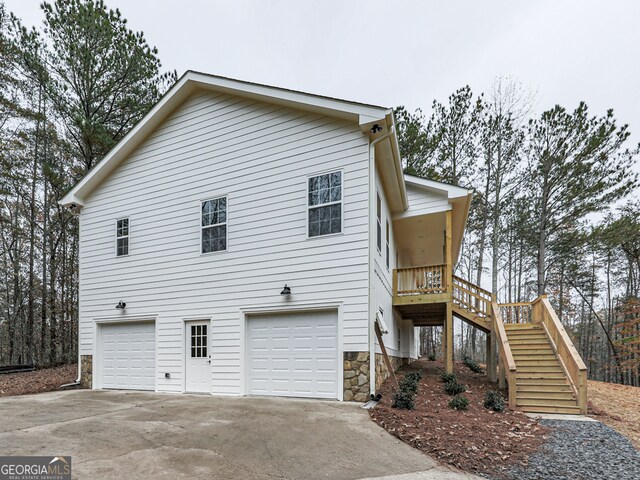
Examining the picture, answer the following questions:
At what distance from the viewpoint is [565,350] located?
7.91 m

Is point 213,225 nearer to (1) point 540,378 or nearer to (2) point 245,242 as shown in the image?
(2) point 245,242

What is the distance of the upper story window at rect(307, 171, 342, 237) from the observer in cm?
779

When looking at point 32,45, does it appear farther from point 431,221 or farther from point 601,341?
point 601,341

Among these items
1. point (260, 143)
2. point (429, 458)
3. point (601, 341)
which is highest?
point (260, 143)

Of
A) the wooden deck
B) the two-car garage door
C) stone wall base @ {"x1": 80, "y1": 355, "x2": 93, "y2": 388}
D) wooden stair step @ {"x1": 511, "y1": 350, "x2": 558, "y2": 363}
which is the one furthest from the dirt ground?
stone wall base @ {"x1": 80, "y1": 355, "x2": 93, "y2": 388}

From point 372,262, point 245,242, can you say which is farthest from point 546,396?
point 245,242

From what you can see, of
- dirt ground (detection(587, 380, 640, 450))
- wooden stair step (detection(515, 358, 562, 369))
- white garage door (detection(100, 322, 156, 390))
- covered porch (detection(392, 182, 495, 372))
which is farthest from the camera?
covered porch (detection(392, 182, 495, 372))

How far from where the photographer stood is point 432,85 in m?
23.4

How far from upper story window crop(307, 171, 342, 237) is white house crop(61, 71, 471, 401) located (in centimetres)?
3

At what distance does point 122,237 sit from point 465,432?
969 cm

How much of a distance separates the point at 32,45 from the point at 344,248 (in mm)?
13682

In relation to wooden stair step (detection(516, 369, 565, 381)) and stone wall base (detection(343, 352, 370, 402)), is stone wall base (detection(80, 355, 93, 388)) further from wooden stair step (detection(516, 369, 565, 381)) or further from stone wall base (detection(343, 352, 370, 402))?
wooden stair step (detection(516, 369, 565, 381))

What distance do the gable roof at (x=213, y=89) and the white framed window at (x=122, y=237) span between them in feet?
5.44

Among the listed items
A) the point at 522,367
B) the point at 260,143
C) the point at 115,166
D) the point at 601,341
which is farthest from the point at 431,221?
the point at 601,341
